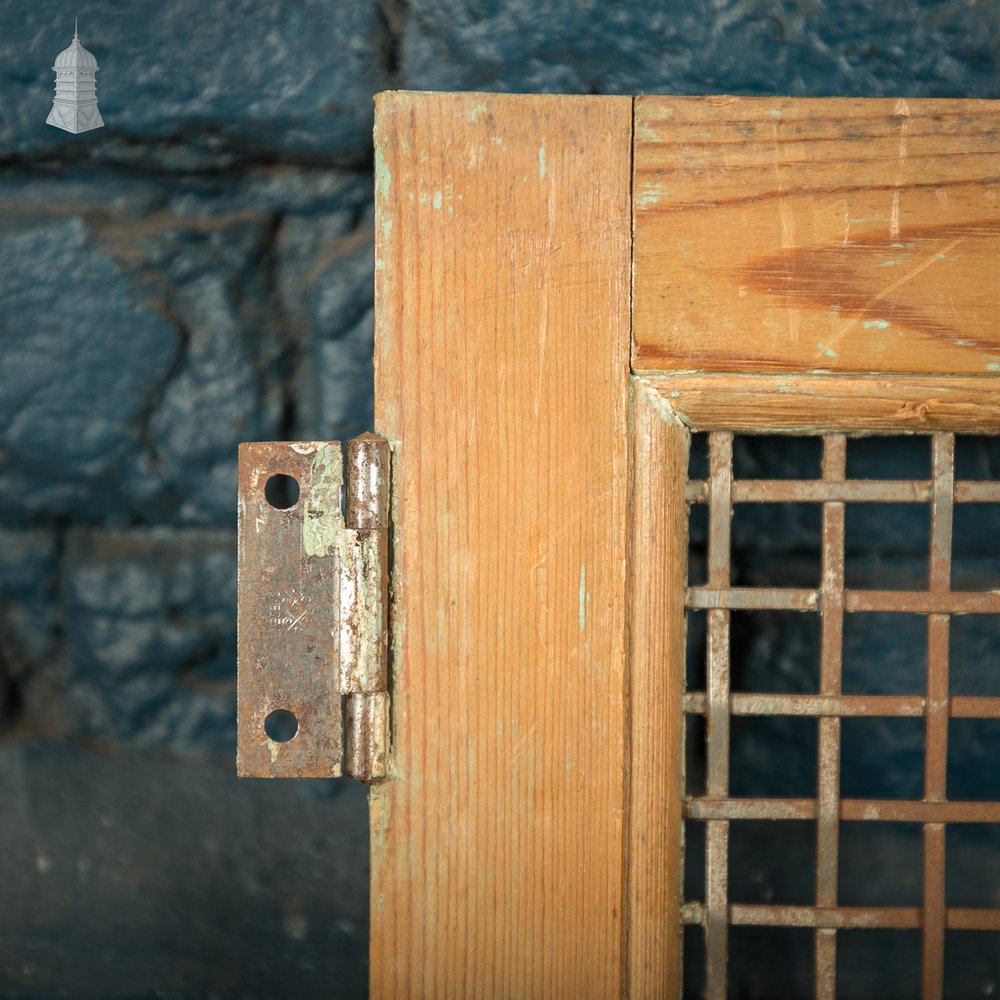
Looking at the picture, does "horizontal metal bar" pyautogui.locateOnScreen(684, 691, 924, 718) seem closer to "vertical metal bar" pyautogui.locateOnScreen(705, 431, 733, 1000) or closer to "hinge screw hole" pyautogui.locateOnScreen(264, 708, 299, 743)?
"vertical metal bar" pyautogui.locateOnScreen(705, 431, 733, 1000)

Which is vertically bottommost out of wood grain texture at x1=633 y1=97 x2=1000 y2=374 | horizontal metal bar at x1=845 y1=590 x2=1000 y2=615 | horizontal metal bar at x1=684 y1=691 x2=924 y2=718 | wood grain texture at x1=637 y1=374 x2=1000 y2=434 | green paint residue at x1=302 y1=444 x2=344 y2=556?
horizontal metal bar at x1=684 y1=691 x2=924 y2=718

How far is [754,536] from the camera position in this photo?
87 centimetres

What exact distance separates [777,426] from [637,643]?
0.17 m

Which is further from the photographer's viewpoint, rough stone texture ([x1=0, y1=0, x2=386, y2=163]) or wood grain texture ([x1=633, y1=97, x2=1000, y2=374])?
rough stone texture ([x1=0, y1=0, x2=386, y2=163])

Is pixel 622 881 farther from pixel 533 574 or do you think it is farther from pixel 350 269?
pixel 350 269

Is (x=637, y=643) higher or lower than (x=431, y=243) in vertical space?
lower

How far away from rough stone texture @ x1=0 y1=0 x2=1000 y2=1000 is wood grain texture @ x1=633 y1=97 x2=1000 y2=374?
22cm

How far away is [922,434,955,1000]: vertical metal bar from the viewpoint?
0.69 m

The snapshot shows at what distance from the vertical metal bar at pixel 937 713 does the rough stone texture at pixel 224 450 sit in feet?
0.50

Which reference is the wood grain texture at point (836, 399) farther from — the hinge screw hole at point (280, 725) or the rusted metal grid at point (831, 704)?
the hinge screw hole at point (280, 725)

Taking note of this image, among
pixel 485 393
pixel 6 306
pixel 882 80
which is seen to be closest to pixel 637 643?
pixel 485 393

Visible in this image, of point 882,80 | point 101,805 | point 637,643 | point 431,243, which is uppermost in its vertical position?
point 882,80

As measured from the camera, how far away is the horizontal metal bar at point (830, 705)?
0.71 m

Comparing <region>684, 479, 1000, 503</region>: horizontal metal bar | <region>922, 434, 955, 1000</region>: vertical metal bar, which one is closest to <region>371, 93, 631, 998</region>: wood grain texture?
<region>684, 479, 1000, 503</region>: horizontal metal bar
